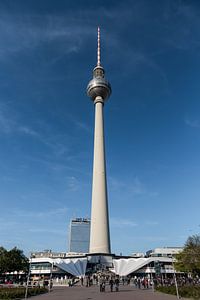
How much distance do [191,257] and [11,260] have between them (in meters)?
39.0

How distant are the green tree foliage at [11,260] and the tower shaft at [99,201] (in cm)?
1930

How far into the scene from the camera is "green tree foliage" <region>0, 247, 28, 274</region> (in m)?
67.3

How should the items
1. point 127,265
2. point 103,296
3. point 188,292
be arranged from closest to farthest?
point 188,292
point 103,296
point 127,265

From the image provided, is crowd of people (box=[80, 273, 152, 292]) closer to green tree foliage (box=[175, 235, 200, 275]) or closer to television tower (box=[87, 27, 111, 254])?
green tree foliage (box=[175, 235, 200, 275])

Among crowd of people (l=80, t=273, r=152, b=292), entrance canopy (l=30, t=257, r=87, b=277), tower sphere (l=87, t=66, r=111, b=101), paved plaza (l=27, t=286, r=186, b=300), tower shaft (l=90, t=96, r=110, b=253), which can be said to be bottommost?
paved plaza (l=27, t=286, r=186, b=300)

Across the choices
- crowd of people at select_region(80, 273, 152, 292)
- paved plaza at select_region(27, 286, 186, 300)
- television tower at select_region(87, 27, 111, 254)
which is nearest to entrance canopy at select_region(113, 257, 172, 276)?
television tower at select_region(87, 27, 111, 254)

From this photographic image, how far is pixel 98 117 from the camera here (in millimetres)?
94000

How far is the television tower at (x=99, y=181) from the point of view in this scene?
80.5 metres

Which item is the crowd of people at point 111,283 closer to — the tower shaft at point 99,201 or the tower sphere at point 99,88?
the tower shaft at point 99,201

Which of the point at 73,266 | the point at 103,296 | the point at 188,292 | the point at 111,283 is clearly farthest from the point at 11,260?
the point at 188,292

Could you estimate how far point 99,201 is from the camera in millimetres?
83188

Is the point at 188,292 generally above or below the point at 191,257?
below

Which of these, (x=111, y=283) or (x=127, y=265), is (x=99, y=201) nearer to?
(x=127, y=265)

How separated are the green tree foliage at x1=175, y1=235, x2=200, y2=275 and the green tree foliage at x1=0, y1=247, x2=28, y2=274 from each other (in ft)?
117
